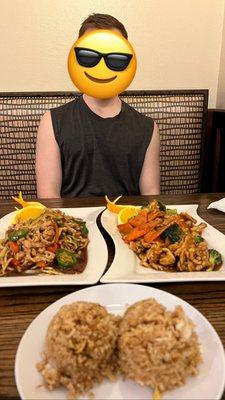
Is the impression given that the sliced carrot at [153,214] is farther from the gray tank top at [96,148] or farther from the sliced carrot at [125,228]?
the gray tank top at [96,148]

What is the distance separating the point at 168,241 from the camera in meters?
1.22

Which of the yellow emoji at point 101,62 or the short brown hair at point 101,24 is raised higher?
the short brown hair at point 101,24

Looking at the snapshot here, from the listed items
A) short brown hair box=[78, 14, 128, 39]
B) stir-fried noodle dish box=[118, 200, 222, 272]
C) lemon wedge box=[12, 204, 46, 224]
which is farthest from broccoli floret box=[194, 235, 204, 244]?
short brown hair box=[78, 14, 128, 39]

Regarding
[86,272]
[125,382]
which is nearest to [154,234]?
[86,272]

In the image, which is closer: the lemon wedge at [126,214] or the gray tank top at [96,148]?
the lemon wedge at [126,214]

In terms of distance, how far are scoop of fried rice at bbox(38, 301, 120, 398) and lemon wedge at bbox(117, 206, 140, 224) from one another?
2.44 feet

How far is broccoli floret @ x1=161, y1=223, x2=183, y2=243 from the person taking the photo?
1209 millimetres

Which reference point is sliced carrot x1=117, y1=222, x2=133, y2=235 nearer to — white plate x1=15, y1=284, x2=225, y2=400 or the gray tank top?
white plate x1=15, y1=284, x2=225, y2=400

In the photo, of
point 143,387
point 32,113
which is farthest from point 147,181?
point 143,387

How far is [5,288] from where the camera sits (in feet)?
3.16

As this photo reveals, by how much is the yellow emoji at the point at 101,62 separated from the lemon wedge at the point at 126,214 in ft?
1.63

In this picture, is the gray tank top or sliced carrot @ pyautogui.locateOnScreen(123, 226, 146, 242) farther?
the gray tank top

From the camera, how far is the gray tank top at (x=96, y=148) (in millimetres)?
2006

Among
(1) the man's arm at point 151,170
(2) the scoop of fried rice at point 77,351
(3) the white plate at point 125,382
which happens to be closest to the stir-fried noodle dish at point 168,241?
(3) the white plate at point 125,382
